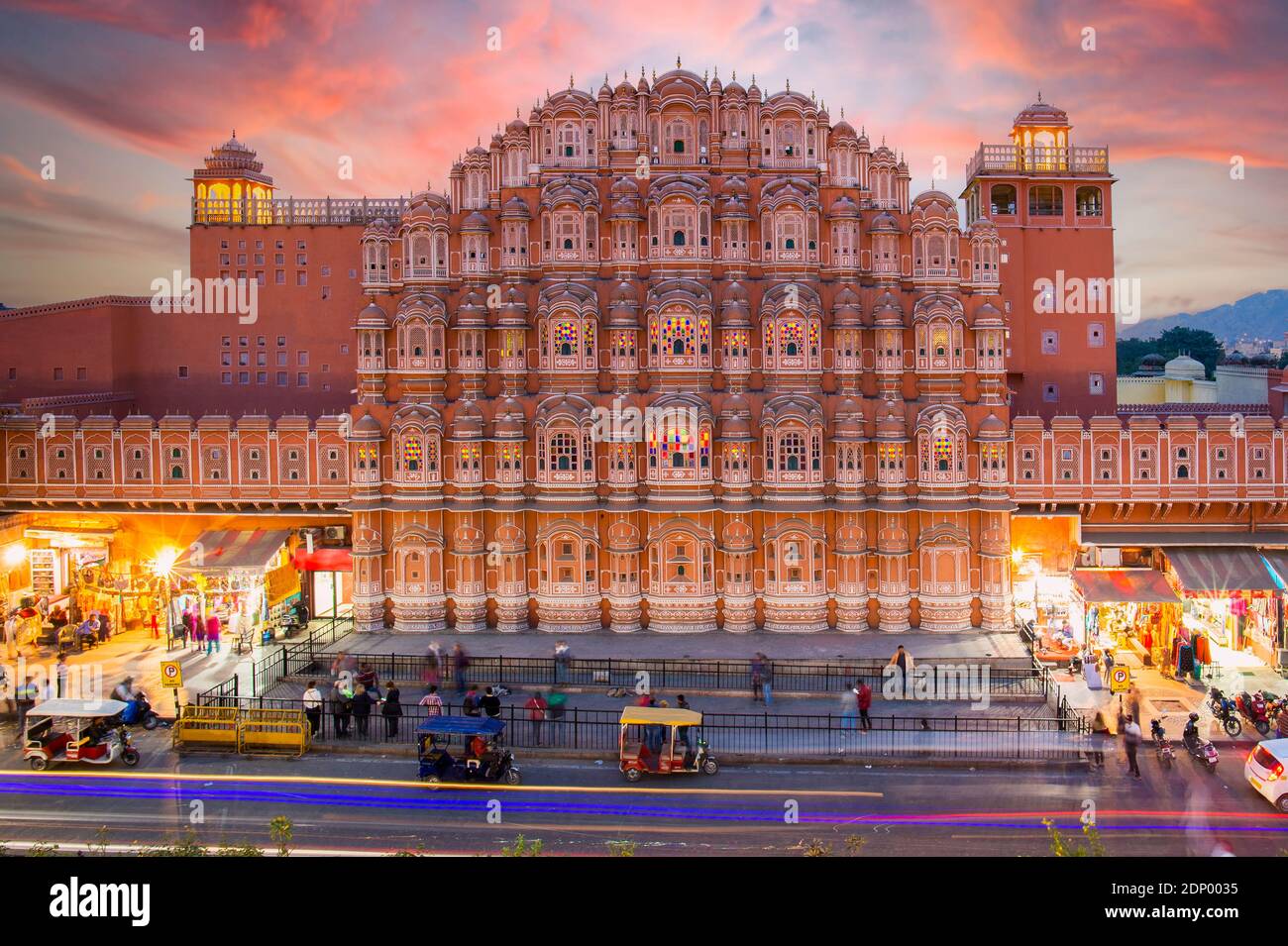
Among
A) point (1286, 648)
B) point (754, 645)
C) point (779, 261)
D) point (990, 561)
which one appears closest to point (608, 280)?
point (779, 261)

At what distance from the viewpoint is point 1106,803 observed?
2408 cm

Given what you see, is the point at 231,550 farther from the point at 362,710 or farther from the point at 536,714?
the point at 536,714

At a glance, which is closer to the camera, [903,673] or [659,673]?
[903,673]

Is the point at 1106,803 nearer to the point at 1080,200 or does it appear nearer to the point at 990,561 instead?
the point at 990,561

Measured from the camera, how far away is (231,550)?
4159 cm

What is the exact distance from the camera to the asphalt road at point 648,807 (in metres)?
21.9

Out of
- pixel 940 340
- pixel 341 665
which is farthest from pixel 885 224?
pixel 341 665

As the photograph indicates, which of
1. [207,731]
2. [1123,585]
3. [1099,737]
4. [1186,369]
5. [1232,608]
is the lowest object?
[1099,737]

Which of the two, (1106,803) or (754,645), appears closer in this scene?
(1106,803)

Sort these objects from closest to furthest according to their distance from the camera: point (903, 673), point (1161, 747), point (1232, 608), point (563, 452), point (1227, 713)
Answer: point (1161, 747) → point (1227, 713) → point (903, 673) → point (1232, 608) → point (563, 452)

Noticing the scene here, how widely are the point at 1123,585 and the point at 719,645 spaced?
1485 cm

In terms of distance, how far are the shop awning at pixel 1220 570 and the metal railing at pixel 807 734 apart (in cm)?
1198
